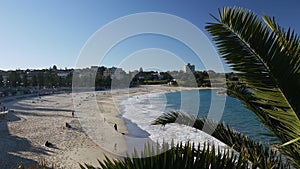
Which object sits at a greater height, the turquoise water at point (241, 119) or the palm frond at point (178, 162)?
the palm frond at point (178, 162)

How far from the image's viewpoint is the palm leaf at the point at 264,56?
1710 millimetres

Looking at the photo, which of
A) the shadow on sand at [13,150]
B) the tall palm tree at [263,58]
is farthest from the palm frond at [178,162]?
the shadow on sand at [13,150]

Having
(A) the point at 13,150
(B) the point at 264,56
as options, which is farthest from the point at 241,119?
(B) the point at 264,56

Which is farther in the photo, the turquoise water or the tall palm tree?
the turquoise water

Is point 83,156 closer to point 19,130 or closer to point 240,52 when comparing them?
point 19,130

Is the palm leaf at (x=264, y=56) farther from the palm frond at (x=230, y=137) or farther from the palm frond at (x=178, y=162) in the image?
the palm frond at (x=230, y=137)

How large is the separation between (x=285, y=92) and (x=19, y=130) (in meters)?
20.9

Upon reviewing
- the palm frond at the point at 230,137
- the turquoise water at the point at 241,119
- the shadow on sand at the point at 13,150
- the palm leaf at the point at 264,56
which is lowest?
the turquoise water at the point at 241,119

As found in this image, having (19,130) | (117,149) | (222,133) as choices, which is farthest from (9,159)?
(222,133)

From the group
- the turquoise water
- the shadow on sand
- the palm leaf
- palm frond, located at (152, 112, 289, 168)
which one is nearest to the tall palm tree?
the palm leaf

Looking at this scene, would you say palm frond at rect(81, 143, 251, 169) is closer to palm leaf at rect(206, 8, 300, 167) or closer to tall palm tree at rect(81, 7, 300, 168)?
tall palm tree at rect(81, 7, 300, 168)

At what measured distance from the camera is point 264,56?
173 centimetres

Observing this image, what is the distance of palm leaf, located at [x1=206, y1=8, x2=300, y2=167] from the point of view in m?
1.71

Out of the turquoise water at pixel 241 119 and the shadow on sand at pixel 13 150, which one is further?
the shadow on sand at pixel 13 150
